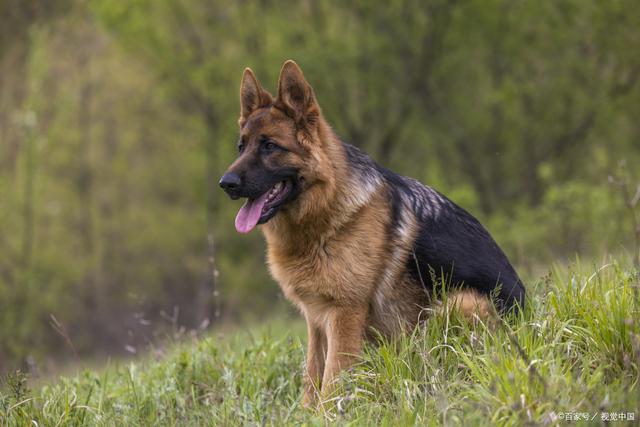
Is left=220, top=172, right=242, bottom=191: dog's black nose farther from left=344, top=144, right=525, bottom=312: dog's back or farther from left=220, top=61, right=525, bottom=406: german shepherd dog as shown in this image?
left=344, top=144, right=525, bottom=312: dog's back

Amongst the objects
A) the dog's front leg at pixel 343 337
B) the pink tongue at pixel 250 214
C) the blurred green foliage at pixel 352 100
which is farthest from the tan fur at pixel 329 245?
the blurred green foliage at pixel 352 100

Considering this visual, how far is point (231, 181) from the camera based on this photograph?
466 cm

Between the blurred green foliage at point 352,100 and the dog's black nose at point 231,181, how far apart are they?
11.5 meters

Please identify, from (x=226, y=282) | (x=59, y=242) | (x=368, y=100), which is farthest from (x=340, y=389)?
(x=59, y=242)

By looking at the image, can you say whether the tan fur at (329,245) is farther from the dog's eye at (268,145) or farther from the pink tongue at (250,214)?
the pink tongue at (250,214)

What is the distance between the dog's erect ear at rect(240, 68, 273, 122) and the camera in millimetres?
5113

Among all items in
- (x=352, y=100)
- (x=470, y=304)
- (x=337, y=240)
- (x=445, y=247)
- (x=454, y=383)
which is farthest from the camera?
(x=352, y=100)

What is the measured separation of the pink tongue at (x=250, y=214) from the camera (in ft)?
15.6

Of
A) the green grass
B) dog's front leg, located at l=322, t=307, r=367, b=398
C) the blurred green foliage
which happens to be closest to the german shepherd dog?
dog's front leg, located at l=322, t=307, r=367, b=398

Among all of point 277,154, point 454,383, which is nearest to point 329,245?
point 277,154

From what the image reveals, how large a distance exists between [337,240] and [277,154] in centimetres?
73

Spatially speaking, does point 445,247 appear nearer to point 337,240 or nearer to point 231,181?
point 337,240

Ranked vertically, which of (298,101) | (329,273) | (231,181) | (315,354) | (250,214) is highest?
(298,101)

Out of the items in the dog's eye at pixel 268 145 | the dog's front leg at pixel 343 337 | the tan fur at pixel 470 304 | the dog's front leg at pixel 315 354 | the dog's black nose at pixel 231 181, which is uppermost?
the dog's eye at pixel 268 145
